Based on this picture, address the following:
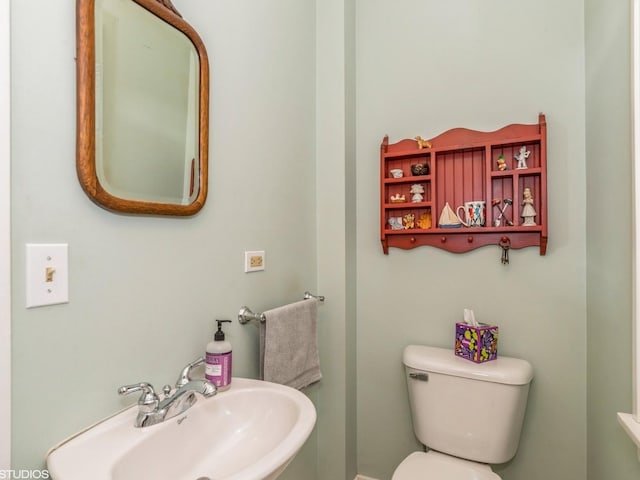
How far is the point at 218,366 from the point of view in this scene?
0.98m

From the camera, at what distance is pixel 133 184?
849 millimetres

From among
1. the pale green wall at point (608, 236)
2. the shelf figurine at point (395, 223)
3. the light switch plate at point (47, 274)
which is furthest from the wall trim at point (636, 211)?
the light switch plate at point (47, 274)

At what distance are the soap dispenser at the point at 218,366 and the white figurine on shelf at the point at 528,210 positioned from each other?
4.09ft

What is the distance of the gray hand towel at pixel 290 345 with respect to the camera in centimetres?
121

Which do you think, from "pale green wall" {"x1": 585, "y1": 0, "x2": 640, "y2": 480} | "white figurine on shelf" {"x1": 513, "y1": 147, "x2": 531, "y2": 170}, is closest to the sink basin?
"pale green wall" {"x1": 585, "y1": 0, "x2": 640, "y2": 480}

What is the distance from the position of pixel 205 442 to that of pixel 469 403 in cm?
99

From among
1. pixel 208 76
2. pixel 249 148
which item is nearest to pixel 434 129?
pixel 249 148

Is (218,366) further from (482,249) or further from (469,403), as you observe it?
(482,249)

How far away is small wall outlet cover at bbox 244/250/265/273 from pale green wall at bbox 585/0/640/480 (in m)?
1.14

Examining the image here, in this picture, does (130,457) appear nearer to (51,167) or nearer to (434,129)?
(51,167)

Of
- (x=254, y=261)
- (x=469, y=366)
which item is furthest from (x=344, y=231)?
(x=469, y=366)

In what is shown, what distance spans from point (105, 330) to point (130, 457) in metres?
0.27

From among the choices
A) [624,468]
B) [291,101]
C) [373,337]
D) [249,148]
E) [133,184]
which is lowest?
[624,468]

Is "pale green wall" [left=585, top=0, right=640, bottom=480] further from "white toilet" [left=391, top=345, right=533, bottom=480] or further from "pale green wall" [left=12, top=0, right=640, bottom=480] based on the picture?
"white toilet" [left=391, top=345, right=533, bottom=480]
